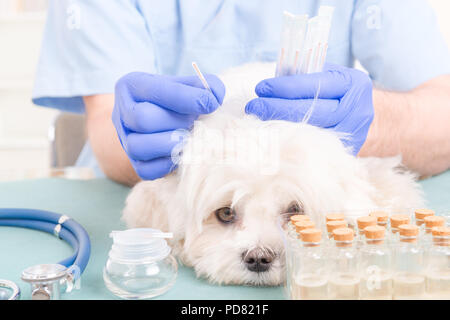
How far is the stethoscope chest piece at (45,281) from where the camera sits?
635 mm

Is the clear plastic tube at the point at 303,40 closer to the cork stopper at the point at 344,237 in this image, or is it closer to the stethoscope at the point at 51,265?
the cork stopper at the point at 344,237

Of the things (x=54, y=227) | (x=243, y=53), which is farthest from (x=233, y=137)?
(x=243, y=53)

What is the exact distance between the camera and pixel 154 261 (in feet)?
2.28

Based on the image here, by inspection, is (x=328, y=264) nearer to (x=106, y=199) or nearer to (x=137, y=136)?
(x=137, y=136)

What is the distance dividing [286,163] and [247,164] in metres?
0.06

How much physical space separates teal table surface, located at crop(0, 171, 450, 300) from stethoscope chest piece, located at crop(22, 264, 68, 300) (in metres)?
0.05

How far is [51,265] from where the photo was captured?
26.7 inches

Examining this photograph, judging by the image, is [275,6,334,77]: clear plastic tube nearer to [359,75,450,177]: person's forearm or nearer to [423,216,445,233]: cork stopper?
[423,216,445,233]: cork stopper

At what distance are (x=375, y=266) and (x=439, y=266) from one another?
82 mm

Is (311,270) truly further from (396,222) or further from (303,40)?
(303,40)

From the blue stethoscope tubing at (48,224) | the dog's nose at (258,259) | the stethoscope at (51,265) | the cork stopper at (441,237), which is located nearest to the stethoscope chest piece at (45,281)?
the stethoscope at (51,265)

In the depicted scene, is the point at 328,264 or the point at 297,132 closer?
the point at 328,264

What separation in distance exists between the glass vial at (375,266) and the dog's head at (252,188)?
6.0 inches

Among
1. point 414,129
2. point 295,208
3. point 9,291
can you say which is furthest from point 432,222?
point 414,129
